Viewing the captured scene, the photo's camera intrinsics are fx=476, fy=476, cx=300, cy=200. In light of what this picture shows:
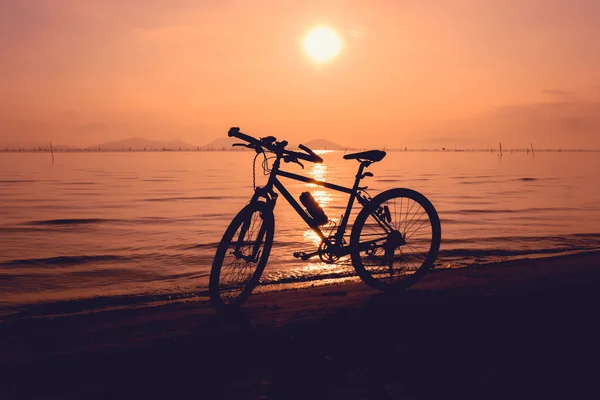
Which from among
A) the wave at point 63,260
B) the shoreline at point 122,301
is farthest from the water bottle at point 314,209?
the wave at point 63,260

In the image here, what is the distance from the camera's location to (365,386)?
328 cm

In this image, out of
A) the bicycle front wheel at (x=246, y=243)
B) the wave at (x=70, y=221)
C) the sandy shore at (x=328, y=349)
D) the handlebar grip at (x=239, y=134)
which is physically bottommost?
the wave at (x=70, y=221)

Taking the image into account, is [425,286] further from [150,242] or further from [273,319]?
[150,242]

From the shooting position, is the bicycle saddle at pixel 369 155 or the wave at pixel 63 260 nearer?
the bicycle saddle at pixel 369 155

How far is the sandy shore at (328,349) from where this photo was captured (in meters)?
3.30

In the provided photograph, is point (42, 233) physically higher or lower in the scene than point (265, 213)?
lower

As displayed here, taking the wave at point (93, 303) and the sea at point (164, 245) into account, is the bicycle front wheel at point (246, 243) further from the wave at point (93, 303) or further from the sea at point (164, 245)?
the wave at point (93, 303)

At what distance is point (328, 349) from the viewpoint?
398cm

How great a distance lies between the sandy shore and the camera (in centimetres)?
330

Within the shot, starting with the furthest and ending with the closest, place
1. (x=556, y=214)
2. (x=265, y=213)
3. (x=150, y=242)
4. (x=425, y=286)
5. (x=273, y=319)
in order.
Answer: (x=556, y=214), (x=150, y=242), (x=425, y=286), (x=265, y=213), (x=273, y=319)

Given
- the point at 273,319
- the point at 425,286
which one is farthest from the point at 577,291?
the point at 273,319

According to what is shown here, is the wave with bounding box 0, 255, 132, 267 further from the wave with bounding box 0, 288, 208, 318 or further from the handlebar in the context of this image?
the handlebar

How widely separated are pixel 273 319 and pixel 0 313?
4387 mm

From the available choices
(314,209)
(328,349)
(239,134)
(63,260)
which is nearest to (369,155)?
(314,209)
